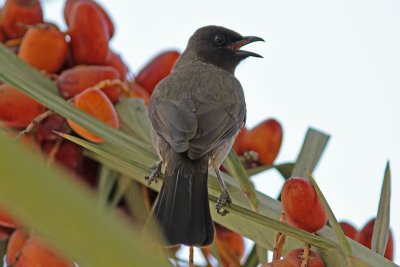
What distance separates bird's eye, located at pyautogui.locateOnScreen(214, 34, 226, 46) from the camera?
3.77 m

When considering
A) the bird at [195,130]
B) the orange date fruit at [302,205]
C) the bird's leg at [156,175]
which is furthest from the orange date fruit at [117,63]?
the orange date fruit at [302,205]

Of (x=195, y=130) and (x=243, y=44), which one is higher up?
(x=243, y=44)

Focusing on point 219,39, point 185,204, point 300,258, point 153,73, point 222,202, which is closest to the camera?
point 300,258

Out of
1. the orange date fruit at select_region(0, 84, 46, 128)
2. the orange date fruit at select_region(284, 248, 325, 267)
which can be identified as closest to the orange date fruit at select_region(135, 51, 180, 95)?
the orange date fruit at select_region(0, 84, 46, 128)

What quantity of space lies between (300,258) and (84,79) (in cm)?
143

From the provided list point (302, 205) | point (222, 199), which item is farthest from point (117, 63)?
point (302, 205)

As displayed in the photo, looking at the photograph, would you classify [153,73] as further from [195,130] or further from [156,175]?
[156,175]

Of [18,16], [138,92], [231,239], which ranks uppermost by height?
[18,16]

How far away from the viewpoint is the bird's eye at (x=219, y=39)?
377 cm

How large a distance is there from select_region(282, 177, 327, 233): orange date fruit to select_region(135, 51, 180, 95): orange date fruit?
1548 millimetres

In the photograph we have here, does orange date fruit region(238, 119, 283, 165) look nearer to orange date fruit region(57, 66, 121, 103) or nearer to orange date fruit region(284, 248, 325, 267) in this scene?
orange date fruit region(57, 66, 121, 103)

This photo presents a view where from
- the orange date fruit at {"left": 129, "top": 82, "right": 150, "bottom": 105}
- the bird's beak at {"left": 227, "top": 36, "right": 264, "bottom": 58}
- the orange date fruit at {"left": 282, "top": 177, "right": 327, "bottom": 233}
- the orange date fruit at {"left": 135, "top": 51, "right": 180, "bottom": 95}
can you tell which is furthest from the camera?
the bird's beak at {"left": 227, "top": 36, "right": 264, "bottom": 58}

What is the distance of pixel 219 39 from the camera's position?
3791 mm

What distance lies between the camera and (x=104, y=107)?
2412 mm
